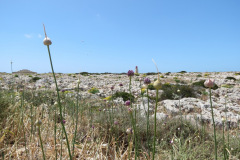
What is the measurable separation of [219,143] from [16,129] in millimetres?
2940

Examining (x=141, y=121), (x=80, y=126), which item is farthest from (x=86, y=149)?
(x=141, y=121)

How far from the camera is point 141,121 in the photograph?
316 cm

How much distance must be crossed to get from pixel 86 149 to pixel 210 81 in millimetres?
1694

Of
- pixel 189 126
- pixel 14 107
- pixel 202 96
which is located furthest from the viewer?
pixel 202 96

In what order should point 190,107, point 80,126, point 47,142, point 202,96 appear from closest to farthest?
point 47,142
point 80,126
point 190,107
point 202,96

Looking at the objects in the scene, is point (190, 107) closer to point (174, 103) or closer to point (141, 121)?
point (174, 103)

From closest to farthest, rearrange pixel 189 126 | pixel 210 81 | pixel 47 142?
pixel 210 81, pixel 47 142, pixel 189 126

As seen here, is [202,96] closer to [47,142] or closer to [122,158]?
[122,158]

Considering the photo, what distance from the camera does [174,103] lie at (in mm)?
5305

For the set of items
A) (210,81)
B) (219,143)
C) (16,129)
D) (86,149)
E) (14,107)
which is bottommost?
(219,143)

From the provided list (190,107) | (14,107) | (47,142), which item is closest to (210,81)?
(47,142)

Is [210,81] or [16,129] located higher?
[210,81]

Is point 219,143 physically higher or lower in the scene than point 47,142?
lower

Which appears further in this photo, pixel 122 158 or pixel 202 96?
pixel 202 96
